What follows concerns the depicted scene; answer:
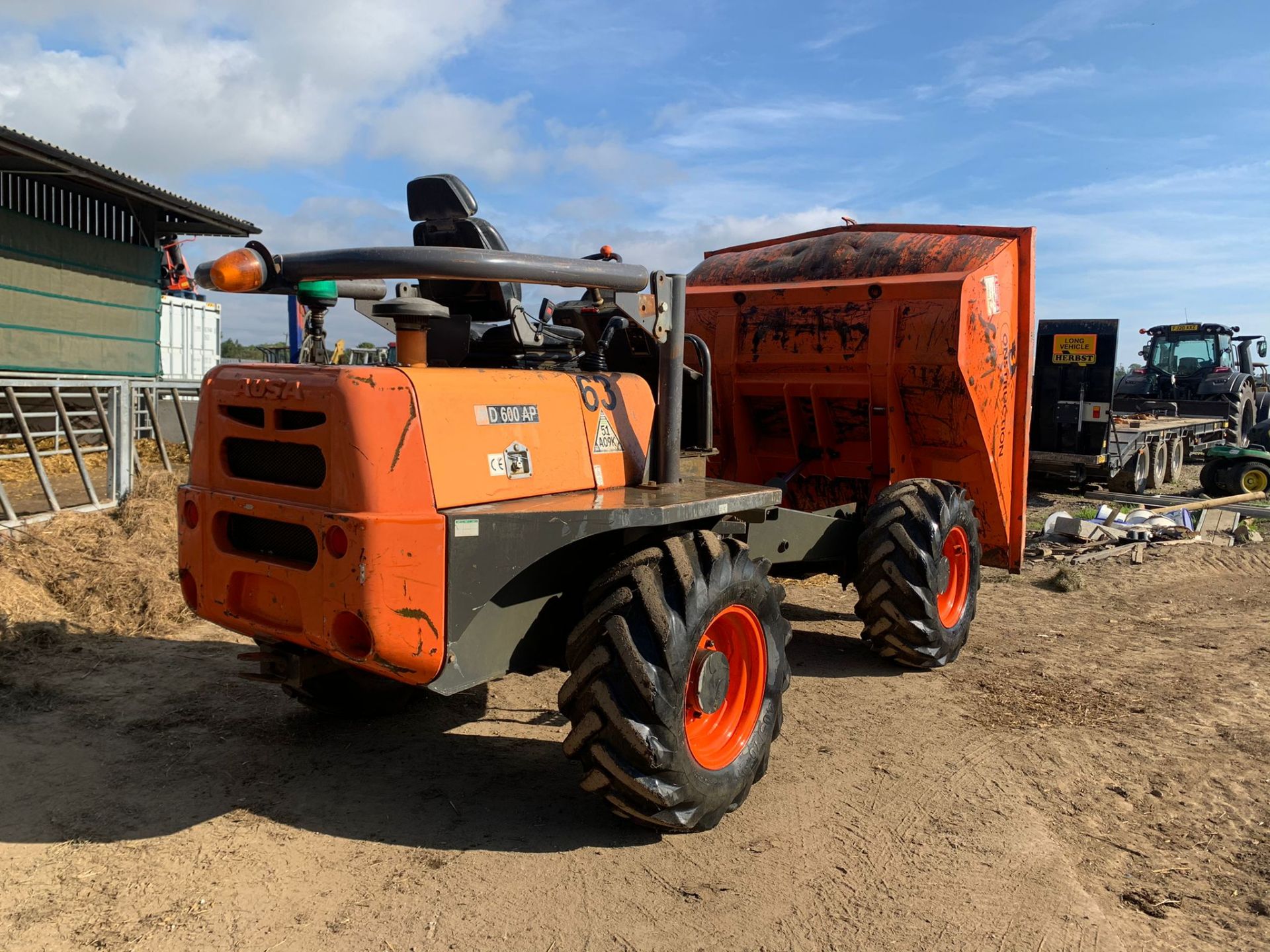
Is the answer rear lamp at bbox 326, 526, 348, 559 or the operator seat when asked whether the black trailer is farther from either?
rear lamp at bbox 326, 526, 348, 559

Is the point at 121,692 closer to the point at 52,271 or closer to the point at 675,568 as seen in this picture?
the point at 675,568

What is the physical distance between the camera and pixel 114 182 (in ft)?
40.8

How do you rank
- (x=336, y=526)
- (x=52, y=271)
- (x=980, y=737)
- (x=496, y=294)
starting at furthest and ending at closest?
(x=52, y=271)
(x=980, y=737)
(x=496, y=294)
(x=336, y=526)

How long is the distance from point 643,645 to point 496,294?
1.81 meters

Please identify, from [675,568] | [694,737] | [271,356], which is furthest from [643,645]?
[271,356]

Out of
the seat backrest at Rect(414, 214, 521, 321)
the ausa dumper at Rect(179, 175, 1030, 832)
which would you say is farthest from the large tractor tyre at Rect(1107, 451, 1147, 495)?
the seat backrest at Rect(414, 214, 521, 321)

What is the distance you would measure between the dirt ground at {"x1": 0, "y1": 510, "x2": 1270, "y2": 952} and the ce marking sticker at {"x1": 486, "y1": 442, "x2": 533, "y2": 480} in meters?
Answer: 1.42

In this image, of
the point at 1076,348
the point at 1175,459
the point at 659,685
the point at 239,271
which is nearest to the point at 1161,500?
the point at 1076,348

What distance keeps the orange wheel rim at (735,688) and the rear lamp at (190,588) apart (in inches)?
81.7

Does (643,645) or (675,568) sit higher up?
(675,568)

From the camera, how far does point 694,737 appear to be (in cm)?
410

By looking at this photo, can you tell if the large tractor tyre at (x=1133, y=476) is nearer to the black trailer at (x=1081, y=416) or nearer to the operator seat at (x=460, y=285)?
the black trailer at (x=1081, y=416)

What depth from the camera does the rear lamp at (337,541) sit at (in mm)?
3238

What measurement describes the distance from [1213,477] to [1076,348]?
288 centimetres
